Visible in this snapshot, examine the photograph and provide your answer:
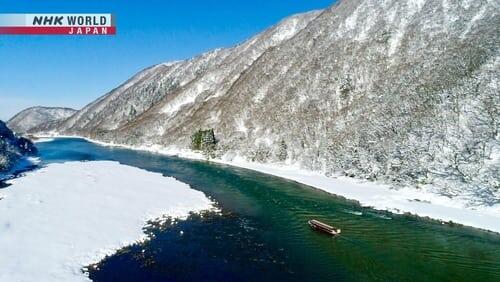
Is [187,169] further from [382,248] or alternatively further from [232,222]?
[382,248]

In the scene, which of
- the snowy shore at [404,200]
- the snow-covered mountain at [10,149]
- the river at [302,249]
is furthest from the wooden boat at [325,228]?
the snow-covered mountain at [10,149]

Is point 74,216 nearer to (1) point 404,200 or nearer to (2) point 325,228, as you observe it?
(2) point 325,228

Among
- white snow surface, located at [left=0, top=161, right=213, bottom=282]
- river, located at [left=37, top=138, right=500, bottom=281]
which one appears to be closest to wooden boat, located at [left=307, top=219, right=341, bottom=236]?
river, located at [left=37, top=138, right=500, bottom=281]

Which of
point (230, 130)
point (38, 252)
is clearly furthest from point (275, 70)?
point (38, 252)

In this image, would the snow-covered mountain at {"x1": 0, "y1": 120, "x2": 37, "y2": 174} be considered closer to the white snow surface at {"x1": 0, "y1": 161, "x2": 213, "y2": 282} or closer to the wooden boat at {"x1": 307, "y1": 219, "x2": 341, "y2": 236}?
the white snow surface at {"x1": 0, "y1": 161, "x2": 213, "y2": 282}

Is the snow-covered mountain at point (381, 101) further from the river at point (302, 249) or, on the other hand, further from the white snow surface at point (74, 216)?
the white snow surface at point (74, 216)

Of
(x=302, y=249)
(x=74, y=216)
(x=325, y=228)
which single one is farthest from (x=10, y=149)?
(x=302, y=249)
